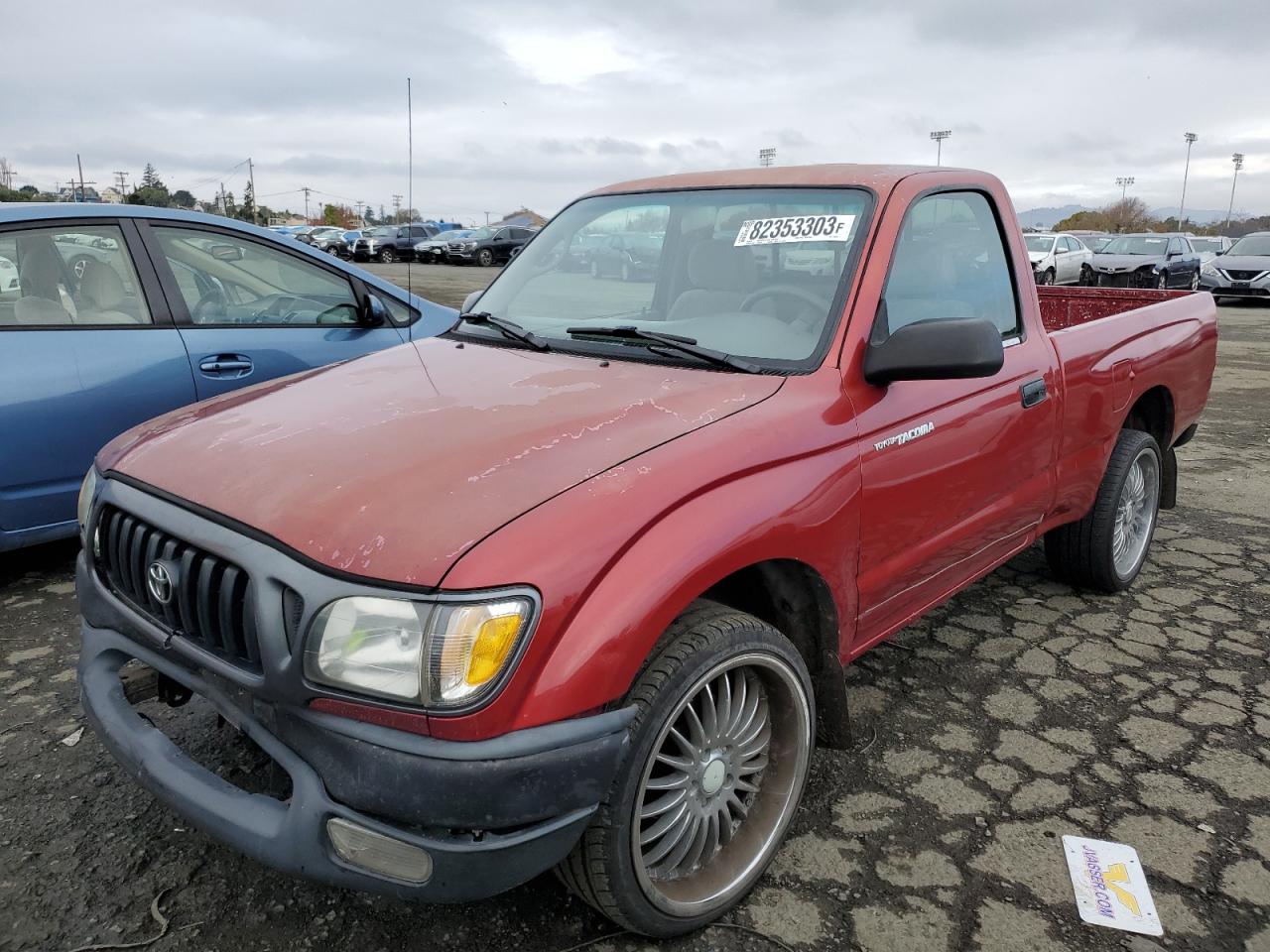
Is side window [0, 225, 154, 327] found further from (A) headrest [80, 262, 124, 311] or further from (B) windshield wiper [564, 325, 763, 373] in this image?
(B) windshield wiper [564, 325, 763, 373]

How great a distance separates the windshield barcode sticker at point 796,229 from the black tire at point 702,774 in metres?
1.24

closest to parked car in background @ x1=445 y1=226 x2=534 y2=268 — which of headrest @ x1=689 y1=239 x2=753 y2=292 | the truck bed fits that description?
the truck bed

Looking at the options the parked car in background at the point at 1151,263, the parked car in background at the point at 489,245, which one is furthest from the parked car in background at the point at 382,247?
the parked car in background at the point at 1151,263

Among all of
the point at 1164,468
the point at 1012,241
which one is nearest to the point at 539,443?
the point at 1012,241

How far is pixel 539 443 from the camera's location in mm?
2080

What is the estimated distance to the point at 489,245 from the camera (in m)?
33.9

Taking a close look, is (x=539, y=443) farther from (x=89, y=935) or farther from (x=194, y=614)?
(x=89, y=935)

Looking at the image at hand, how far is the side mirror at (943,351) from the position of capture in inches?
93.5

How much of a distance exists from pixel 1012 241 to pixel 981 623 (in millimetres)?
1528

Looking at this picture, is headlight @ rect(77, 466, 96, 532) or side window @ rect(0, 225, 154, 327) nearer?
headlight @ rect(77, 466, 96, 532)

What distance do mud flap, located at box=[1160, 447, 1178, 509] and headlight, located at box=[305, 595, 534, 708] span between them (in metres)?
3.80

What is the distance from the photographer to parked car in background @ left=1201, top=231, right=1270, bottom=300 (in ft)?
64.5

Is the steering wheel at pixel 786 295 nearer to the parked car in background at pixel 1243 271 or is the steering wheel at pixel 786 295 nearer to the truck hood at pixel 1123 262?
the parked car in background at pixel 1243 271

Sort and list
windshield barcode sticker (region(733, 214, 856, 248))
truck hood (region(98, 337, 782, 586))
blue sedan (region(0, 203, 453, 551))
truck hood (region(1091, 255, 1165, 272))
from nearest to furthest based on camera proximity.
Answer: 1. truck hood (region(98, 337, 782, 586))
2. windshield barcode sticker (region(733, 214, 856, 248))
3. blue sedan (region(0, 203, 453, 551))
4. truck hood (region(1091, 255, 1165, 272))
